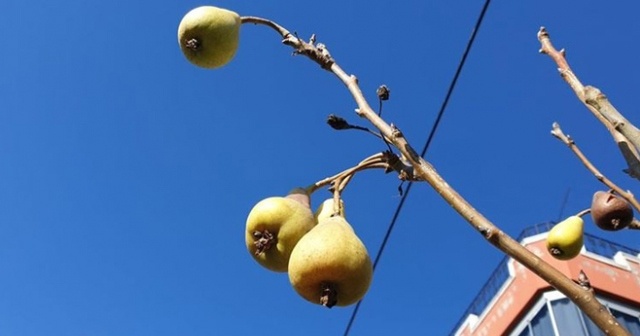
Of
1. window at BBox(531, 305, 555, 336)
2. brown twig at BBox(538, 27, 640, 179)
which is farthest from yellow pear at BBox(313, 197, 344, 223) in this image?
window at BBox(531, 305, 555, 336)

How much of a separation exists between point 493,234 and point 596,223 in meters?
1.81

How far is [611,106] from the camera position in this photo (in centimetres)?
189

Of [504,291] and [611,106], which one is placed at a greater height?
[504,291]

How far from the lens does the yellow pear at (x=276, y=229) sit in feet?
5.75

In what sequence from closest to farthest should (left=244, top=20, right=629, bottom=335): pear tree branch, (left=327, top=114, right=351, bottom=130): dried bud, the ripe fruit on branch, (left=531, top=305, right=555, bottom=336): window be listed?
1. (left=244, top=20, right=629, bottom=335): pear tree branch
2. (left=327, top=114, right=351, bottom=130): dried bud
3. the ripe fruit on branch
4. (left=531, top=305, right=555, bottom=336): window

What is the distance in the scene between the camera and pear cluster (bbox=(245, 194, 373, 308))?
1519 millimetres

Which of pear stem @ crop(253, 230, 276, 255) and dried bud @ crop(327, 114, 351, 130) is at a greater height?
dried bud @ crop(327, 114, 351, 130)

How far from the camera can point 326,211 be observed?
1.91 m

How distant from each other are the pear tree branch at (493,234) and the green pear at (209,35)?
495mm

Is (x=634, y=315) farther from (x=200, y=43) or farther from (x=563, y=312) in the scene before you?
(x=200, y=43)

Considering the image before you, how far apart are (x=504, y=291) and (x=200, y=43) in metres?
14.0

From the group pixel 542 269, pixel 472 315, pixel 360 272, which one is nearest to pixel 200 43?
pixel 360 272

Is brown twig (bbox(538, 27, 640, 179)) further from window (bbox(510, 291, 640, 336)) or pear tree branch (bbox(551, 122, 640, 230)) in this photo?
window (bbox(510, 291, 640, 336))

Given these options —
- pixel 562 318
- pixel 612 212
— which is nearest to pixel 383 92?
pixel 612 212
